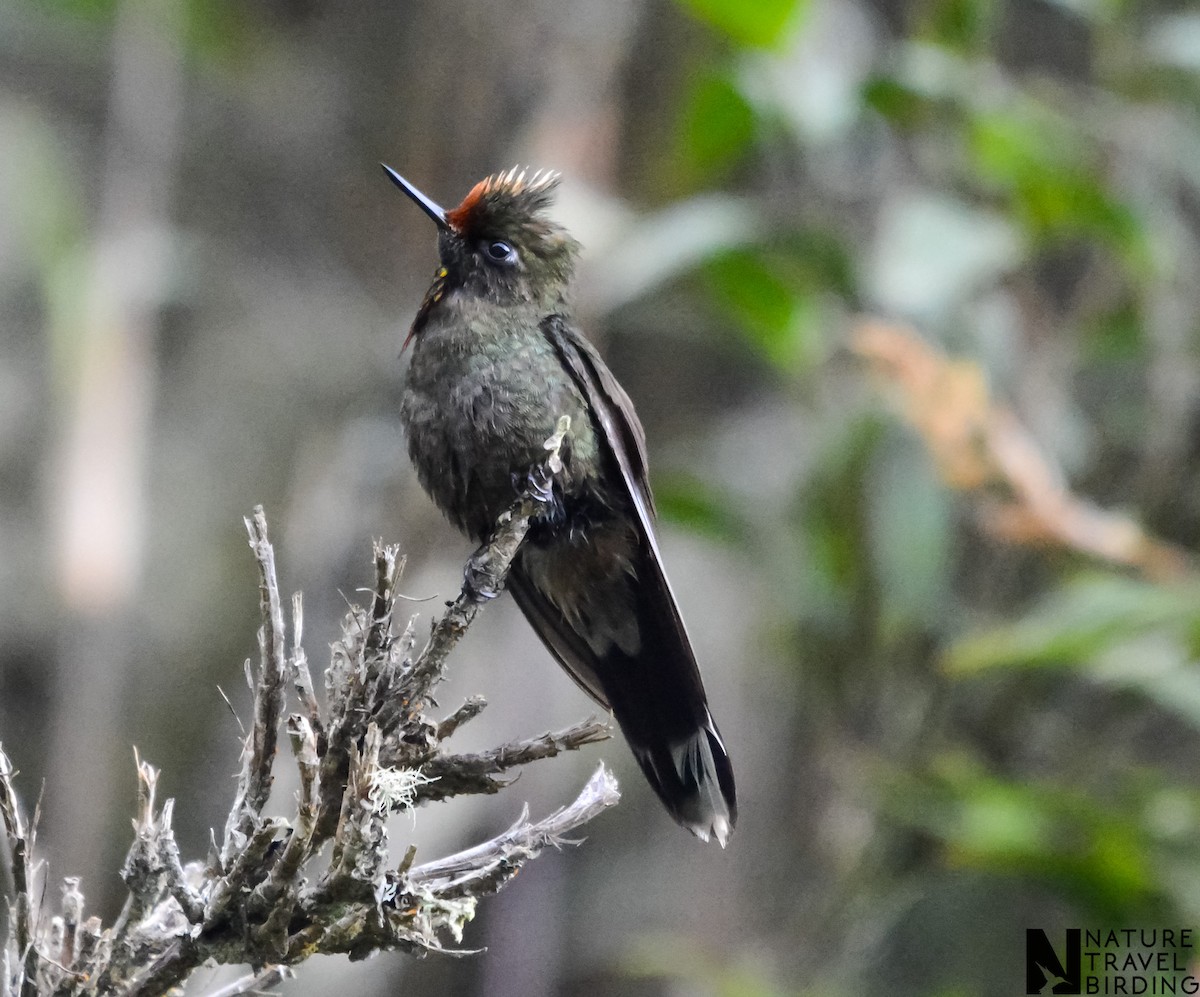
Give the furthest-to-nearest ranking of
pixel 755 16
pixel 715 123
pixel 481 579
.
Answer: pixel 715 123
pixel 755 16
pixel 481 579

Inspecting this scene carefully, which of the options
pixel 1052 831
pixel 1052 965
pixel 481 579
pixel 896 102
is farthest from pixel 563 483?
pixel 896 102

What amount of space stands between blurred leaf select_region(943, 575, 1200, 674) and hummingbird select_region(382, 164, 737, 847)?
3.45 feet

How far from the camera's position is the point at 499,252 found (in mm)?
2602

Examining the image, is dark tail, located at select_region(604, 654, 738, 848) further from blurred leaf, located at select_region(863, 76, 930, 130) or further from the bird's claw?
blurred leaf, located at select_region(863, 76, 930, 130)

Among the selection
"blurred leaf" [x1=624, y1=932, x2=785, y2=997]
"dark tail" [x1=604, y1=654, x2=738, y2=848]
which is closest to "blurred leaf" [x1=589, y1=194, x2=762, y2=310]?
"dark tail" [x1=604, y1=654, x2=738, y2=848]

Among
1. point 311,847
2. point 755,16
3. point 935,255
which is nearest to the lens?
point 311,847

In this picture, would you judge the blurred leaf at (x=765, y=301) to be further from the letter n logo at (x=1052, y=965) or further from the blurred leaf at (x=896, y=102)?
the letter n logo at (x=1052, y=965)

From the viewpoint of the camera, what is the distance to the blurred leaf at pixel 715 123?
3893mm

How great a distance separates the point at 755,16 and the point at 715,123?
386 mm

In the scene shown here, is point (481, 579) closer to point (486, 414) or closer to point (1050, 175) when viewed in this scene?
point (486, 414)

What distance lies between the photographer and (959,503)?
13.5 feet

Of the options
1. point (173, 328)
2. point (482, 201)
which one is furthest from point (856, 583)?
point (173, 328)

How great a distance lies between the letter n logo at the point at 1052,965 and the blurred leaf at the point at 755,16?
250 centimetres

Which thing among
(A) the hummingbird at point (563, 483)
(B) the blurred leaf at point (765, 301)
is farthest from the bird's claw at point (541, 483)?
(B) the blurred leaf at point (765, 301)
